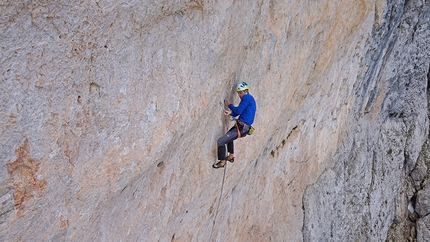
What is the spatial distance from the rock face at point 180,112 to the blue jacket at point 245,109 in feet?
0.88

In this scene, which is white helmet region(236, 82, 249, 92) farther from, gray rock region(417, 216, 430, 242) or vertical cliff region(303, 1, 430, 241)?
gray rock region(417, 216, 430, 242)

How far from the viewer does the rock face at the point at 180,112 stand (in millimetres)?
3404

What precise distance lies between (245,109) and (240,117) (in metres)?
0.14

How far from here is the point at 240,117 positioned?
5.93 meters

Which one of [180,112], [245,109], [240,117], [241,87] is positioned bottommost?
[180,112]

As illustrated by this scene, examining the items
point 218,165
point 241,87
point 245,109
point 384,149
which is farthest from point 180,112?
point 384,149

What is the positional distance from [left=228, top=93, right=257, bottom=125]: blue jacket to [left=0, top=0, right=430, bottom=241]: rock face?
0.27 meters

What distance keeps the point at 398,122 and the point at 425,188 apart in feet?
10.4

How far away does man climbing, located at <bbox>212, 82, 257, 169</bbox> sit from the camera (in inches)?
228

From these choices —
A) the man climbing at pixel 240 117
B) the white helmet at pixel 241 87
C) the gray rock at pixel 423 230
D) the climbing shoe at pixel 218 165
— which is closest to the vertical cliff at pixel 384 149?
the gray rock at pixel 423 230

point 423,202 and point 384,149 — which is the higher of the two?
point 384,149

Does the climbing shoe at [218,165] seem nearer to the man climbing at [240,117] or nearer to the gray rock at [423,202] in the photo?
the man climbing at [240,117]

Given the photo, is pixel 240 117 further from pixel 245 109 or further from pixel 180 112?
pixel 180 112

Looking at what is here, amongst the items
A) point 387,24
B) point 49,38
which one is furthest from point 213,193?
point 387,24
